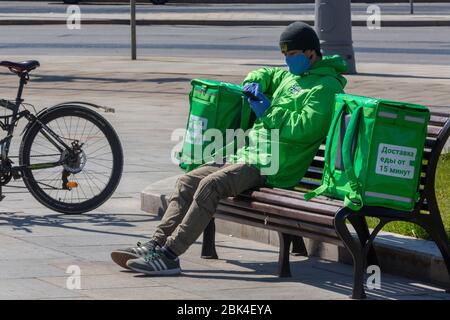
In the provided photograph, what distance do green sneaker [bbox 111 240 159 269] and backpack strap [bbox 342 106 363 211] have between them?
118 centimetres

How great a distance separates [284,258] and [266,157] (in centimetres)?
58

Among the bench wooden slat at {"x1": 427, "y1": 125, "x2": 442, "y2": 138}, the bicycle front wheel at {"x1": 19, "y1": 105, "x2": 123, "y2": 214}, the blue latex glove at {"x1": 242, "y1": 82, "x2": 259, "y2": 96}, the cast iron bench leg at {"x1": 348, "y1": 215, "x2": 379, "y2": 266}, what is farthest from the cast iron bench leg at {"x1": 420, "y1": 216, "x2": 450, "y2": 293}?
the bicycle front wheel at {"x1": 19, "y1": 105, "x2": 123, "y2": 214}

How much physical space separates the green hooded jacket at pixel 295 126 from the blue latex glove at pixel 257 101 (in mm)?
43

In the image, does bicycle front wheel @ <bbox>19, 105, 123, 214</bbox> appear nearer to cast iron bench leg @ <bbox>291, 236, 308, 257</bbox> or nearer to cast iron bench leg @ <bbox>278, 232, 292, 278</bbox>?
cast iron bench leg @ <bbox>291, 236, 308, 257</bbox>

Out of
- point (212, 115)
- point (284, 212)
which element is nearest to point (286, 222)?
point (284, 212)

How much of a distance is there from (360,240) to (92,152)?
9.87ft

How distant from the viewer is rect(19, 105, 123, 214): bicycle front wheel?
8406 millimetres

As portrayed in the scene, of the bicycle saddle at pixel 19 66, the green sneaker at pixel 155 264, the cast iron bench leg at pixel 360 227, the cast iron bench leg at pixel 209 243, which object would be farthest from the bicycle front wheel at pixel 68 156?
the cast iron bench leg at pixel 360 227

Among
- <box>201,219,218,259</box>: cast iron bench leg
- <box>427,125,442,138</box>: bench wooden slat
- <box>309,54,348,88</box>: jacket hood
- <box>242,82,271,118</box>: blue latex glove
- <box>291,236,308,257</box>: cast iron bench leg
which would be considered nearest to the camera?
<box>427,125,442,138</box>: bench wooden slat

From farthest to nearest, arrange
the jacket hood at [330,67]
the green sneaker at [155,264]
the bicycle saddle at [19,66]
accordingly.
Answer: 1. the bicycle saddle at [19,66]
2. the jacket hood at [330,67]
3. the green sneaker at [155,264]

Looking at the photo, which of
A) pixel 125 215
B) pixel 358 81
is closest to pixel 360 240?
pixel 125 215

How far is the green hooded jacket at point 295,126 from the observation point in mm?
6766

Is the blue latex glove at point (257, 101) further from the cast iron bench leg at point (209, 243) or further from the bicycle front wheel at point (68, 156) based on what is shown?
the bicycle front wheel at point (68, 156)

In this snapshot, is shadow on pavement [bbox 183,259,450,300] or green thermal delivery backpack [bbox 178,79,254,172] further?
green thermal delivery backpack [bbox 178,79,254,172]
